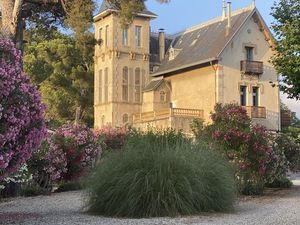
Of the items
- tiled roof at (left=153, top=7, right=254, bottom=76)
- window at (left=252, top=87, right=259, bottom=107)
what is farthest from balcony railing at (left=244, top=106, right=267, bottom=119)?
tiled roof at (left=153, top=7, right=254, bottom=76)

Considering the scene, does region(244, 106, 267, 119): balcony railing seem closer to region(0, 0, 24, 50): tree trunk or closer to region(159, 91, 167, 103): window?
region(159, 91, 167, 103): window

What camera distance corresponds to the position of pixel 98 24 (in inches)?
1658

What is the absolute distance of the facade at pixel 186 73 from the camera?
125 ft

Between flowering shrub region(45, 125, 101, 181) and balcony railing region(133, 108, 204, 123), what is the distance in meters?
17.3

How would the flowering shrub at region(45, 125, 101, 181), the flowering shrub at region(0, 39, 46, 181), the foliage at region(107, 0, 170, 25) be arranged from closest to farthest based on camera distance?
the flowering shrub at region(0, 39, 46, 181)
the foliage at region(107, 0, 170, 25)
the flowering shrub at region(45, 125, 101, 181)

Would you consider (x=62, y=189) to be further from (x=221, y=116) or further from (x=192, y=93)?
(x=192, y=93)

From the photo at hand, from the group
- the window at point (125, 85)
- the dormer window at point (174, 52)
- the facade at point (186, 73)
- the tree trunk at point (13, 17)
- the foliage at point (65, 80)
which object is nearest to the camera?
the tree trunk at point (13, 17)

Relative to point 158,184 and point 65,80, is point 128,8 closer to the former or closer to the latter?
point 158,184

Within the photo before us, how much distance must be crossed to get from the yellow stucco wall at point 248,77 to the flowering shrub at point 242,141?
2111cm

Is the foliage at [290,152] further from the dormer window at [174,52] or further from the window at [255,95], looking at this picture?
the dormer window at [174,52]

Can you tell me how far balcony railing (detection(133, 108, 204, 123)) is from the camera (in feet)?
120

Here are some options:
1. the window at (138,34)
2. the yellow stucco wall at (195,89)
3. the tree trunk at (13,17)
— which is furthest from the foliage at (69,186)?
the window at (138,34)

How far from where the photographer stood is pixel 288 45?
640 inches

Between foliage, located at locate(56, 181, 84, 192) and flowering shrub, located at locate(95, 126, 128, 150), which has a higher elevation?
flowering shrub, located at locate(95, 126, 128, 150)
